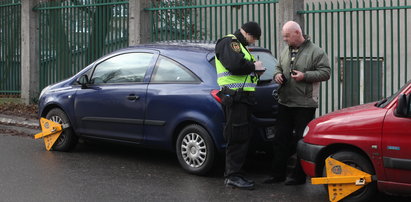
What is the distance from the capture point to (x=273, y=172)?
678cm

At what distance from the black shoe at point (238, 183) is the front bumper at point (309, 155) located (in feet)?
2.20

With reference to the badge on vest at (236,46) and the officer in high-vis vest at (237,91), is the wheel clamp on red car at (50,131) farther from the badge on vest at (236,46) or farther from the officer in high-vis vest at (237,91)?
the badge on vest at (236,46)

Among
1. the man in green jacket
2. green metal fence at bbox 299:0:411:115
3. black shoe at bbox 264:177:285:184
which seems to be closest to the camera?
the man in green jacket

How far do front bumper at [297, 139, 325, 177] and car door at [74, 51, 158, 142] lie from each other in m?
2.21

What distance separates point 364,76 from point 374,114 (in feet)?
12.1

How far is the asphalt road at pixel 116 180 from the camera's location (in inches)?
241

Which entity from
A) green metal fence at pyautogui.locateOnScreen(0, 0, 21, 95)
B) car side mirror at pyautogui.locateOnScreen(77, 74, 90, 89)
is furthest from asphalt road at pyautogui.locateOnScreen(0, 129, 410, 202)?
green metal fence at pyautogui.locateOnScreen(0, 0, 21, 95)

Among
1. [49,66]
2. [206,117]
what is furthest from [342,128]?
[49,66]

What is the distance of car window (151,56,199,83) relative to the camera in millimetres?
7141

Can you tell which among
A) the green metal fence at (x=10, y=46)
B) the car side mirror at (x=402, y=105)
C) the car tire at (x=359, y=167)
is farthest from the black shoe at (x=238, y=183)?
the green metal fence at (x=10, y=46)

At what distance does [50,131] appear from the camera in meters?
8.44

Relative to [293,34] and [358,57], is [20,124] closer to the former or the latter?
[358,57]

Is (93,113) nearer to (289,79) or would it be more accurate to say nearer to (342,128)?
(289,79)

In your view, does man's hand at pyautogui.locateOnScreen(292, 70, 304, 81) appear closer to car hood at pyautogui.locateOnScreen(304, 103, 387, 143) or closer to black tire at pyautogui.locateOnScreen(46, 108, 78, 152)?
car hood at pyautogui.locateOnScreen(304, 103, 387, 143)
